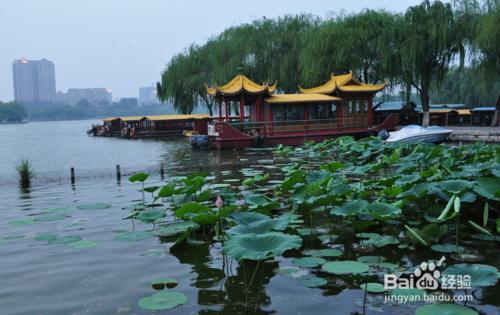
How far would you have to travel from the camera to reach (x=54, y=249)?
19.5 feet

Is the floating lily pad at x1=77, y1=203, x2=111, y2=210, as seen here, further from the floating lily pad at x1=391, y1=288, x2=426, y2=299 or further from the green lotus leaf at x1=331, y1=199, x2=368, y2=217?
the floating lily pad at x1=391, y1=288, x2=426, y2=299

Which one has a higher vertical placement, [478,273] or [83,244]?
[478,273]

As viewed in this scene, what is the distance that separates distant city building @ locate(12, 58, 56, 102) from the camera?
16375 cm

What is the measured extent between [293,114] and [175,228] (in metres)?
18.1

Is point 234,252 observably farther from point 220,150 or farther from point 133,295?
point 220,150

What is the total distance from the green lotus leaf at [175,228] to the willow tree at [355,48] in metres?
21.2

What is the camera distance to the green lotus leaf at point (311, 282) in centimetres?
438

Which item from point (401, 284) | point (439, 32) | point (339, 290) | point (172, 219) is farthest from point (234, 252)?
point (439, 32)

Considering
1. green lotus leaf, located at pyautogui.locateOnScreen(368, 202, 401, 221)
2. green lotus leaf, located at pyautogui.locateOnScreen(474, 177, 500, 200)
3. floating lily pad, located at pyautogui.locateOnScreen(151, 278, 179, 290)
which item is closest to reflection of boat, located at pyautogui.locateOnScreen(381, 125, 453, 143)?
green lotus leaf, located at pyautogui.locateOnScreen(474, 177, 500, 200)

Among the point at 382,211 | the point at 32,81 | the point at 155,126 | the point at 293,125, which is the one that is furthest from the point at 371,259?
the point at 32,81

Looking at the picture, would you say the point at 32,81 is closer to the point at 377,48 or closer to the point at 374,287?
the point at 377,48

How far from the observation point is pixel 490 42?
21078mm

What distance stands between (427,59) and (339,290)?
76.2 ft

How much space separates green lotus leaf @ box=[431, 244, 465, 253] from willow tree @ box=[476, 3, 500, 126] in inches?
740
